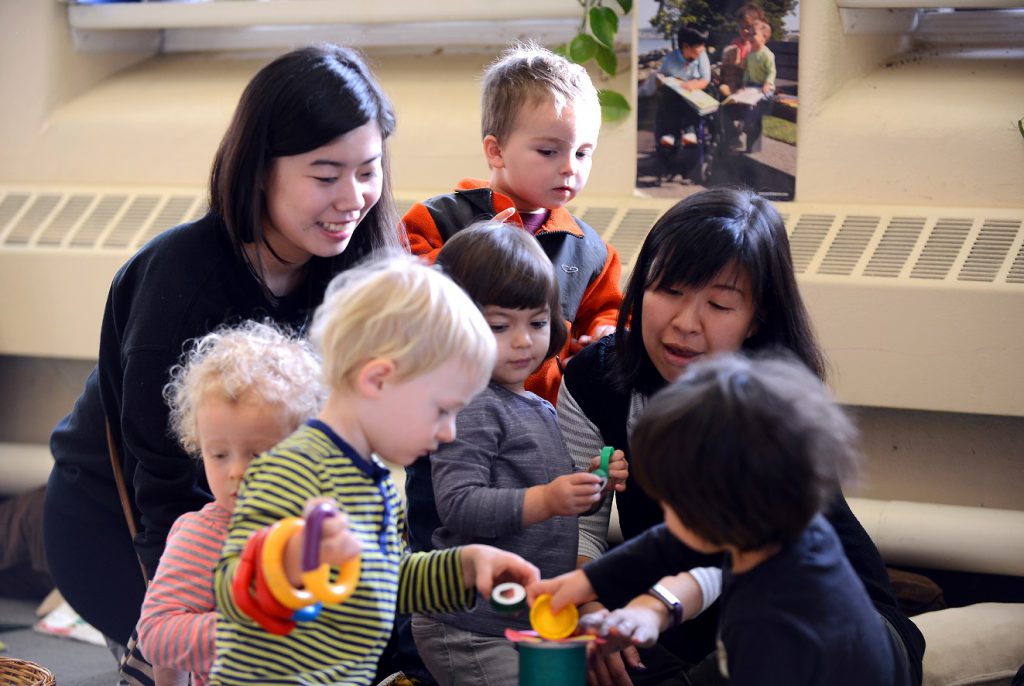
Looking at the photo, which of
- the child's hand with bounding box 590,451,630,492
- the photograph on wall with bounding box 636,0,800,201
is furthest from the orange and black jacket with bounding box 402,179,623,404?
the photograph on wall with bounding box 636,0,800,201

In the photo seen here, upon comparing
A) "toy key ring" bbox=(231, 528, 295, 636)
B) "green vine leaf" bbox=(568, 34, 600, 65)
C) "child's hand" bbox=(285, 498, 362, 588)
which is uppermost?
"green vine leaf" bbox=(568, 34, 600, 65)

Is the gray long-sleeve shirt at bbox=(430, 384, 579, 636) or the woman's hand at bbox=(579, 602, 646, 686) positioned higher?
the gray long-sleeve shirt at bbox=(430, 384, 579, 636)

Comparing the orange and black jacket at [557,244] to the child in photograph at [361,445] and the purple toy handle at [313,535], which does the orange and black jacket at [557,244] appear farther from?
the purple toy handle at [313,535]

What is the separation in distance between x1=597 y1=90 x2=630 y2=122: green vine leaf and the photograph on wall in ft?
0.14

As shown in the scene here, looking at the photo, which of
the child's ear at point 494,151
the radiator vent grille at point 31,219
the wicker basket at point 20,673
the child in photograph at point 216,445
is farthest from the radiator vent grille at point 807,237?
the radiator vent grille at point 31,219

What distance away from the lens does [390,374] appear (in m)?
1.29

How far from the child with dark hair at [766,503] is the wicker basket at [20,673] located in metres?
1.36

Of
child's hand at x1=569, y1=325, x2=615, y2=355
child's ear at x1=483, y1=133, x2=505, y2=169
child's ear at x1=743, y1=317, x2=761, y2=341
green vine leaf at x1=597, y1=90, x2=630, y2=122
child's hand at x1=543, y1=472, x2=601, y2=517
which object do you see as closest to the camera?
child's hand at x1=543, y1=472, x2=601, y2=517

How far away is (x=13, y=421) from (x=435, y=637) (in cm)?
201

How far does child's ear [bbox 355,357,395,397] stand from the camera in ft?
4.19

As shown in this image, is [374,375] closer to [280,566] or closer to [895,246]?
[280,566]

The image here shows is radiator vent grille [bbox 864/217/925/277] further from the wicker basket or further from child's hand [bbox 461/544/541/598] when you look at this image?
the wicker basket

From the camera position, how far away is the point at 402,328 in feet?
4.25

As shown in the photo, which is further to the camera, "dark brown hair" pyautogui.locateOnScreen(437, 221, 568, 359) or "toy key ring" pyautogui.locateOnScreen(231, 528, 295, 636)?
"dark brown hair" pyautogui.locateOnScreen(437, 221, 568, 359)
